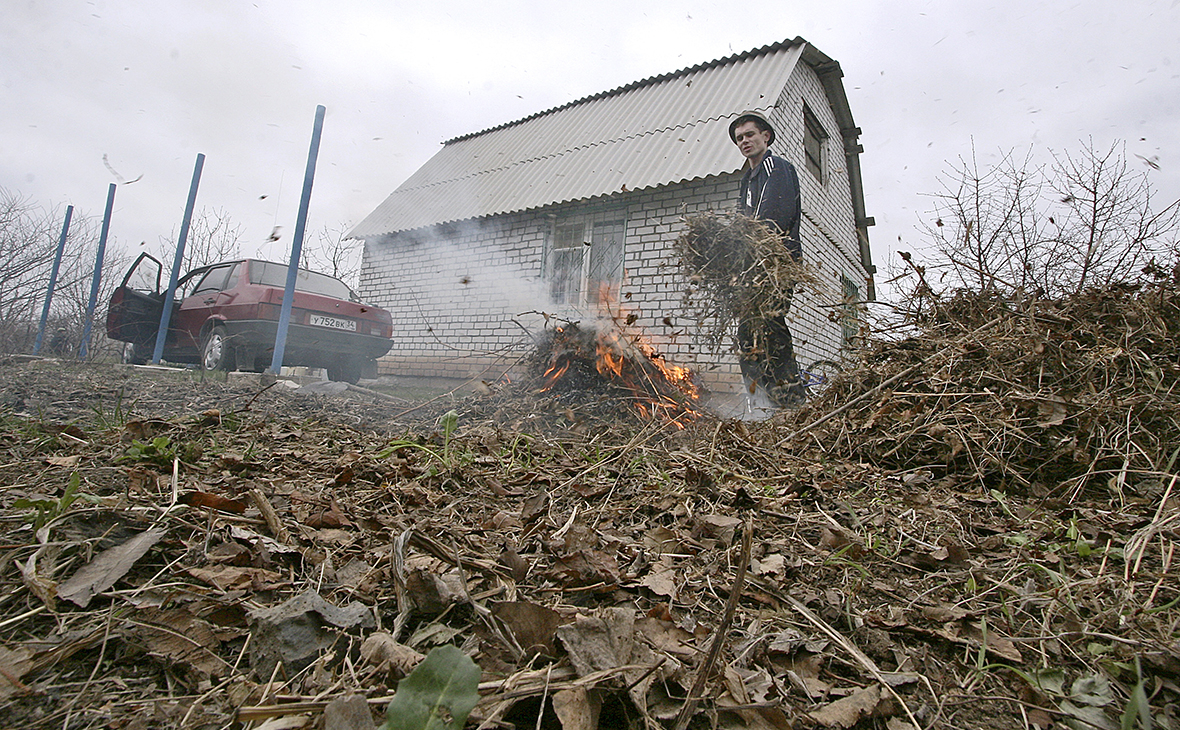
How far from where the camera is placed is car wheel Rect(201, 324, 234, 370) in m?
6.68

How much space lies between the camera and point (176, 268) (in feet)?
25.9

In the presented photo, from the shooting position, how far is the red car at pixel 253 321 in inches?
259

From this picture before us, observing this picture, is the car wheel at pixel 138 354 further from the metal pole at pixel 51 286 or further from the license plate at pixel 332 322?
the license plate at pixel 332 322

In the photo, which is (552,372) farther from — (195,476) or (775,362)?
(195,476)

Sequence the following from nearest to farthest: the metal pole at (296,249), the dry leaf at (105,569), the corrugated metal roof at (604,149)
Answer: the dry leaf at (105,569)
the metal pole at (296,249)
the corrugated metal roof at (604,149)

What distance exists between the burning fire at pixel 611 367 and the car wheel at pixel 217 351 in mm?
4952

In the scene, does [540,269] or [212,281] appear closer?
[212,281]

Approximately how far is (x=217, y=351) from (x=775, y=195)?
6943 millimetres

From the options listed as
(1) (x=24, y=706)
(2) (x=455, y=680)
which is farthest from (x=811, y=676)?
(1) (x=24, y=706)

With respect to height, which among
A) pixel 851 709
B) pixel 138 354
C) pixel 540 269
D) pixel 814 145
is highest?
pixel 814 145

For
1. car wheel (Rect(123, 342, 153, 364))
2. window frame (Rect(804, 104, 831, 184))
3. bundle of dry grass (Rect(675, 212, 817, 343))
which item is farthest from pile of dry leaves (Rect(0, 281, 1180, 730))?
car wheel (Rect(123, 342, 153, 364))

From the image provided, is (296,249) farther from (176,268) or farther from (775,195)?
(775,195)

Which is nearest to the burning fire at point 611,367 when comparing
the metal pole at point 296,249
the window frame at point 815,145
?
the metal pole at point 296,249

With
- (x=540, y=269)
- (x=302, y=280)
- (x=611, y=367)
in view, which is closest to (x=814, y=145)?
(x=540, y=269)
